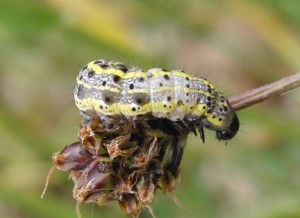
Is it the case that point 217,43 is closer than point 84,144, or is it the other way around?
point 84,144

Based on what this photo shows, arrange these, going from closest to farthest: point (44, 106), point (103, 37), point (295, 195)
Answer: point (295, 195)
point (103, 37)
point (44, 106)

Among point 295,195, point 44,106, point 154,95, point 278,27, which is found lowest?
point 44,106

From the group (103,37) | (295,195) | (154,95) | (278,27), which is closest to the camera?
(154,95)

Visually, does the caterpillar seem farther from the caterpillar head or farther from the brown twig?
the brown twig

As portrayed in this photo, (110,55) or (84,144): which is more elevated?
(84,144)

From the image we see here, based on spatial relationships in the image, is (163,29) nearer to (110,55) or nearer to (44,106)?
(110,55)

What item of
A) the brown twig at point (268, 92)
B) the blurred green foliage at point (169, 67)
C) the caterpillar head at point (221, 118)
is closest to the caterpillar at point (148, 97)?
the caterpillar head at point (221, 118)

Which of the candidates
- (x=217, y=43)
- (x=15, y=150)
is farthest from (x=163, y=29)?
(x=15, y=150)

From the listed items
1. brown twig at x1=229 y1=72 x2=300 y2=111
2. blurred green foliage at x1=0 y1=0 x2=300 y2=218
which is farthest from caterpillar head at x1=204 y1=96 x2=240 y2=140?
blurred green foliage at x1=0 y1=0 x2=300 y2=218
